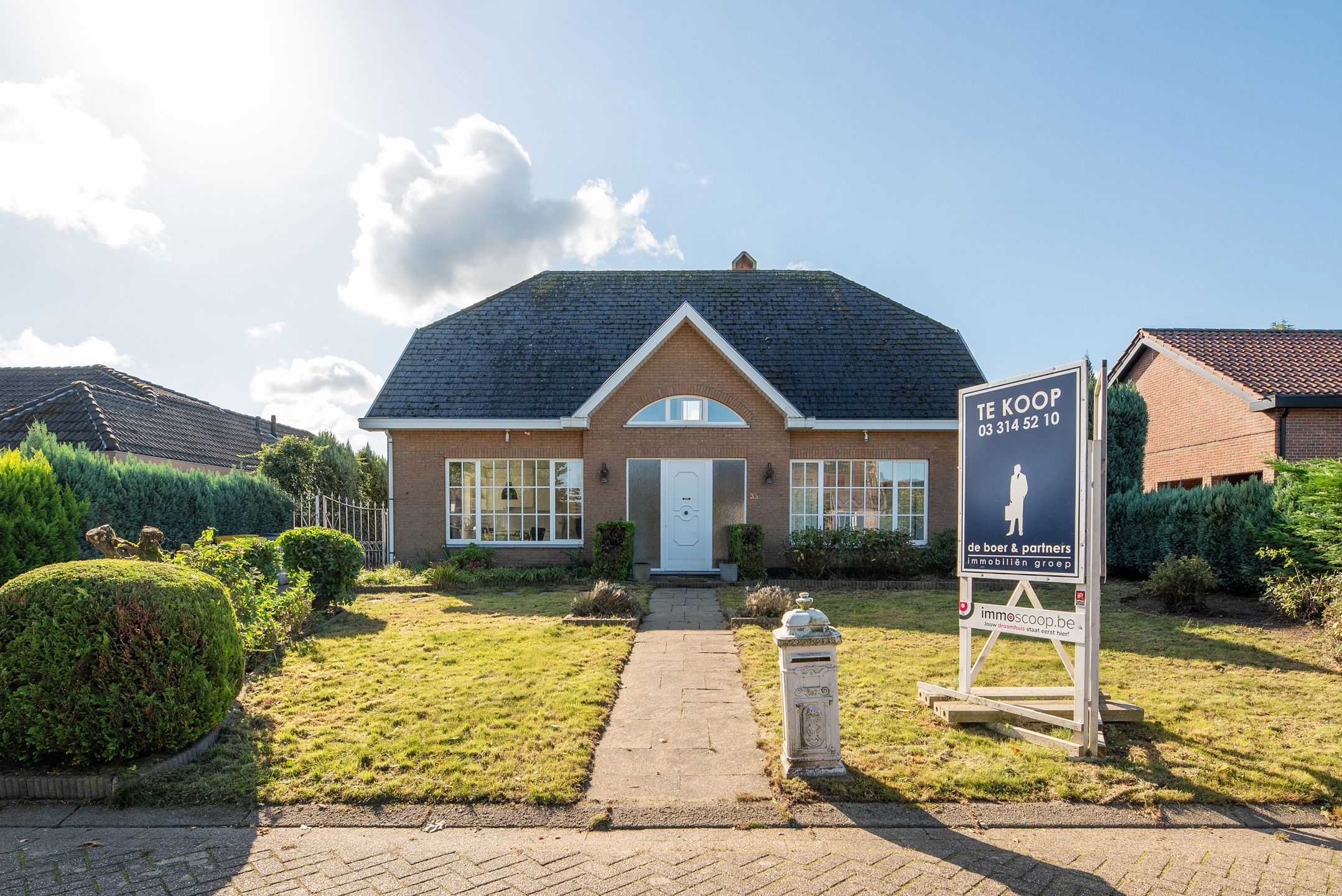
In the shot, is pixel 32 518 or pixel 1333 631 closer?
pixel 1333 631

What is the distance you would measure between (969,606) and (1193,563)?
6.94 m

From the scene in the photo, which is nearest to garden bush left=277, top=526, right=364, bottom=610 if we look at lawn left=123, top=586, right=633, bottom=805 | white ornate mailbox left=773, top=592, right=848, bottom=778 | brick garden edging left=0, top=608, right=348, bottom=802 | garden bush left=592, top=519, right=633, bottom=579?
lawn left=123, top=586, right=633, bottom=805

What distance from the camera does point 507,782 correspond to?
15.4 feet

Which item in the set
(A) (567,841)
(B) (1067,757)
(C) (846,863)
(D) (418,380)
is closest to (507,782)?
(A) (567,841)

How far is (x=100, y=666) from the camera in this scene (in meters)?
4.79

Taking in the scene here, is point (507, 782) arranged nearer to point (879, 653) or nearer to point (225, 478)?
point (879, 653)

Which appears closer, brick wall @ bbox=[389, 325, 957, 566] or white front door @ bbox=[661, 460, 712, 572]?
brick wall @ bbox=[389, 325, 957, 566]

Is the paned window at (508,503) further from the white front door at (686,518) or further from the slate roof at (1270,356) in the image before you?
the slate roof at (1270,356)

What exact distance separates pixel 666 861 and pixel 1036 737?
317 centimetres

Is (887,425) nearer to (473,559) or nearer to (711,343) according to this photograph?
(711,343)

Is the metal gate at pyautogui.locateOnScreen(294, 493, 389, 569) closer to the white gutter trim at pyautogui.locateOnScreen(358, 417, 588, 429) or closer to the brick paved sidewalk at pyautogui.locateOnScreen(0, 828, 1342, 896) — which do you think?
the white gutter trim at pyautogui.locateOnScreen(358, 417, 588, 429)

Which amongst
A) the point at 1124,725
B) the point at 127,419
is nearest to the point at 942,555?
the point at 1124,725

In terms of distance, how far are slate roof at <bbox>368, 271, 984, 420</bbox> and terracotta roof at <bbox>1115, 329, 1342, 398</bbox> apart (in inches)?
247

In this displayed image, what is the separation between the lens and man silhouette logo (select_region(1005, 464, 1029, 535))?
577cm
